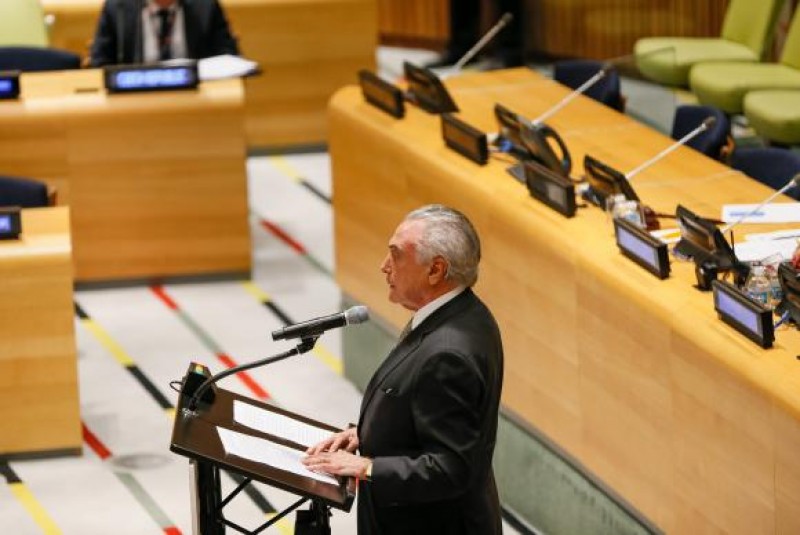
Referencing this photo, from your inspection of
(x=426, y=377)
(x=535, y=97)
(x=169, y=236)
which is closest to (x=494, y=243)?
(x=535, y=97)

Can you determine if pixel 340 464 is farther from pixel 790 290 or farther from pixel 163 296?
pixel 163 296

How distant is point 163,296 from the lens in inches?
357

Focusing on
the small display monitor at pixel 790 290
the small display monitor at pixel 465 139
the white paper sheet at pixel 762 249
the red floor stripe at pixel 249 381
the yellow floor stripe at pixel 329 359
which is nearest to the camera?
the small display monitor at pixel 790 290

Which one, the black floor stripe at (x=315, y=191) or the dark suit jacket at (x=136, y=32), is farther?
the black floor stripe at (x=315, y=191)

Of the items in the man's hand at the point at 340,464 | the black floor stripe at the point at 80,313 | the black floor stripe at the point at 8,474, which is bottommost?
the black floor stripe at the point at 8,474

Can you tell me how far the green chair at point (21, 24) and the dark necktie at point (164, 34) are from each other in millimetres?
1154

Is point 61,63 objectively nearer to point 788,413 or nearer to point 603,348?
point 603,348

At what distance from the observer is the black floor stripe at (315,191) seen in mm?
10405

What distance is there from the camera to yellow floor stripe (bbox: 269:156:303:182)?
1086 cm

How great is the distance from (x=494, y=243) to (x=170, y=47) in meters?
3.61

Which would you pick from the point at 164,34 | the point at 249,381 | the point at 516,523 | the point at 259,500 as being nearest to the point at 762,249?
the point at 516,523

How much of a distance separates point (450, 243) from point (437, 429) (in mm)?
441

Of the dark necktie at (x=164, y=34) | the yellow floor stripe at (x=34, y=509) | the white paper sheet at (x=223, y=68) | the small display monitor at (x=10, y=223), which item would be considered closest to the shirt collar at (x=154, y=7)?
the dark necktie at (x=164, y=34)

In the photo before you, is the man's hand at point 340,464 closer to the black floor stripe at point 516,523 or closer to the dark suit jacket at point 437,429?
the dark suit jacket at point 437,429
